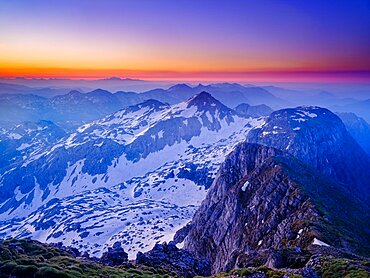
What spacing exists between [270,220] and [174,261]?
48.8 meters

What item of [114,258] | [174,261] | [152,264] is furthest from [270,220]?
[114,258]

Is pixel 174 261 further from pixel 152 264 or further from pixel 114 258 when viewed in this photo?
pixel 114 258

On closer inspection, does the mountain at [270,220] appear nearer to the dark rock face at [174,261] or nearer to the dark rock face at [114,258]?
the dark rock face at [174,261]

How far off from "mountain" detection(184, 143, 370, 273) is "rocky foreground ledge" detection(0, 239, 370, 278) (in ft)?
2.03

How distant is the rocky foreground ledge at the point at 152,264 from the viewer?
3506 cm

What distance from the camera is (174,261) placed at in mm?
63156

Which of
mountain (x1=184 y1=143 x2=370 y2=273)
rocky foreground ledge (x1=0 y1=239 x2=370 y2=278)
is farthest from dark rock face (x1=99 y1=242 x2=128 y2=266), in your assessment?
mountain (x1=184 y1=143 x2=370 y2=273)

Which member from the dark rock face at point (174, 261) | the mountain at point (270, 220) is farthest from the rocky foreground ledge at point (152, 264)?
the mountain at point (270, 220)

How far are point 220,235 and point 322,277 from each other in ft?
319

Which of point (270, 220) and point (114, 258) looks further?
point (270, 220)

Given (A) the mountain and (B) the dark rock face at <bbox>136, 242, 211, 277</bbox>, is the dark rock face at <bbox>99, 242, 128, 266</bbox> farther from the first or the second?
(A) the mountain

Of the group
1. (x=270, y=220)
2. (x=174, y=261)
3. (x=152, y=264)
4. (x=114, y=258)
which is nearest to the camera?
(x=152, y=264)

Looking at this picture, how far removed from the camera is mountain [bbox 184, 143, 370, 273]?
6688cm

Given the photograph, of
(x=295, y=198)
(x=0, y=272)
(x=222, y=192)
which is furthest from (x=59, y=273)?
(x=222, y=192)
